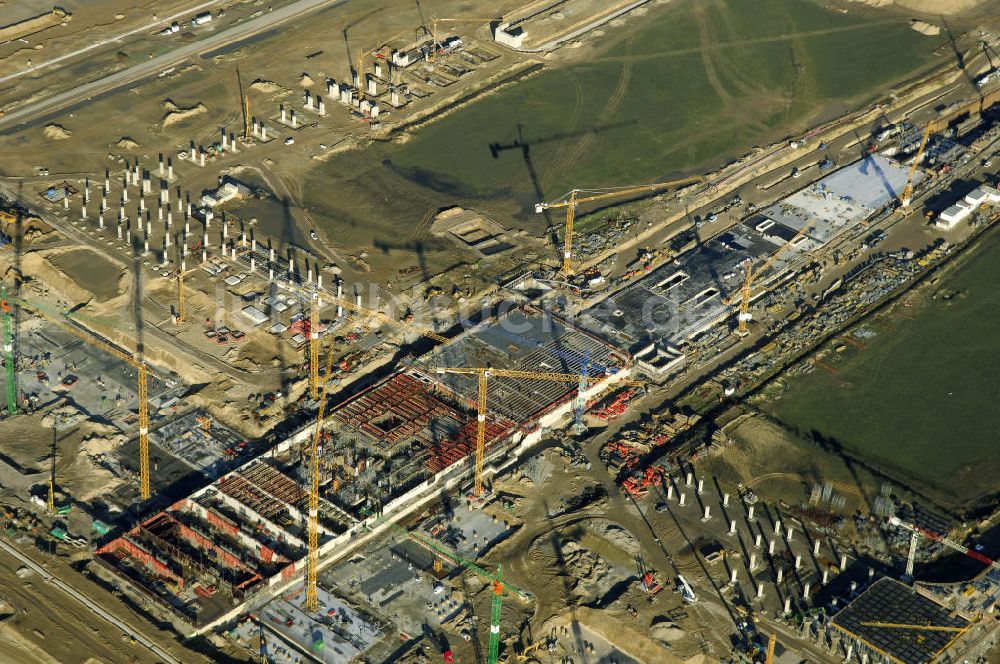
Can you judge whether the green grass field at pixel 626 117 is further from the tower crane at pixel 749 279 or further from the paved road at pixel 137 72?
the paved road at pixel 137 72

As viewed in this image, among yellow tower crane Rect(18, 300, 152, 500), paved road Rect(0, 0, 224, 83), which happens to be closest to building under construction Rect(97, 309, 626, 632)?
yellow tower crane Rect(18, 300, 152, 500)

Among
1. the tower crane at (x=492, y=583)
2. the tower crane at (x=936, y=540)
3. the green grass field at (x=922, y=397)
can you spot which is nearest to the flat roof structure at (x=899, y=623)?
the tower crane at (x=936, y=540)

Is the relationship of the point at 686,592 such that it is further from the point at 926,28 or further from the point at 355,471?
the point at 926,28

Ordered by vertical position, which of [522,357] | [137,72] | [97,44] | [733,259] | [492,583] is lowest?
[492,583]

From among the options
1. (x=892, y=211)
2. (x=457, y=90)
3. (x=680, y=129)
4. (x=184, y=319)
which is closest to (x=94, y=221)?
(x=184, y=319)

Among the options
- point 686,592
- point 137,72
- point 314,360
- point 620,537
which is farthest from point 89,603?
point 137,72
